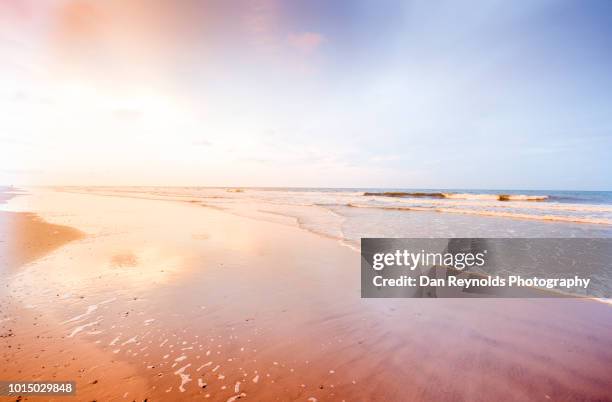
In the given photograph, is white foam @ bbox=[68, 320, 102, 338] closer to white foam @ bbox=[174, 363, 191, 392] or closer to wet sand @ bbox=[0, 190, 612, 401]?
wet sand @ bbox=[0, 190, 612, 401]

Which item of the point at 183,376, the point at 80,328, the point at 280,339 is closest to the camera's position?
the point at 183,376

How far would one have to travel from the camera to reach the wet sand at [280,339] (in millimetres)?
3297

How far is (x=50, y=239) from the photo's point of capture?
1070cm

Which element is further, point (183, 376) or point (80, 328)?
point (80, 328)

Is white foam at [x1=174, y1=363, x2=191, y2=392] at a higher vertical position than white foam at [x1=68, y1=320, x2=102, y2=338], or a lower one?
lower

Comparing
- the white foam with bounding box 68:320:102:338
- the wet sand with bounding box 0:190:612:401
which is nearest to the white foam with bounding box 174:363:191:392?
the wet sand with bounding box 0:190:612:401

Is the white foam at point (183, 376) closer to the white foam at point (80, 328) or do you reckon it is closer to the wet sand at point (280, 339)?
the wet sand at point (280, 339)

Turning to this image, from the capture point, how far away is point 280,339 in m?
4.29

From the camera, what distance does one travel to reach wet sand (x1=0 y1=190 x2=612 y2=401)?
3.30 meters

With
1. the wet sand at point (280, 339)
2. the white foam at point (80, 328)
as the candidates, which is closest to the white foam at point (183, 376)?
the wet sand at point (280, 339)

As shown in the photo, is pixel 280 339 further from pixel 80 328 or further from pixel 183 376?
pixel 80 328

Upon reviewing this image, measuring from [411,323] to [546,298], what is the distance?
3629mm

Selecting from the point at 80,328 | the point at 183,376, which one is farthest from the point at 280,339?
the point at 80,328

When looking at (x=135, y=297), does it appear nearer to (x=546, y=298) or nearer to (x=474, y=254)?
(x=546, y=298)
